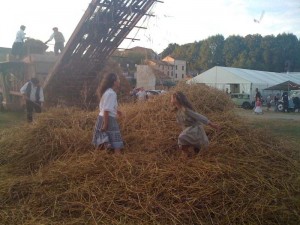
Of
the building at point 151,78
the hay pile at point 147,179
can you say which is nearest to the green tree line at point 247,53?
the building at point 151,78

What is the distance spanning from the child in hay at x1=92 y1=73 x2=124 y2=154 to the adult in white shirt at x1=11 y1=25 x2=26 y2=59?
326 inches

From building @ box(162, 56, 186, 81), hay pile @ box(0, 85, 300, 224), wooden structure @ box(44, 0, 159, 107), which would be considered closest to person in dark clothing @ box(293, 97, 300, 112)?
building @ box(162, 56, 186, 81)

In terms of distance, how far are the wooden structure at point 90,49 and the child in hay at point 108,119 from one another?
4736 millimetres

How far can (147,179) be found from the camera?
4.30m

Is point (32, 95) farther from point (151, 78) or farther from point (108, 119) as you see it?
point (151, 78)

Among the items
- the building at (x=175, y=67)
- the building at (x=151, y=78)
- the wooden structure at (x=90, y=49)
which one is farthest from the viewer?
the building at (x=175, y=67)

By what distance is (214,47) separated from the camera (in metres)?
70.1

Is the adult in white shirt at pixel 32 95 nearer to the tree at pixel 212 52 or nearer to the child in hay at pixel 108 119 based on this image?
the child in hay at pixel 108 119

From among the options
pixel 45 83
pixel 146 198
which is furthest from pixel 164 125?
pixel 45 83

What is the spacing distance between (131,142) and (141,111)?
143 cm

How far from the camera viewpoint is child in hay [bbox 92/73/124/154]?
5.07 meters

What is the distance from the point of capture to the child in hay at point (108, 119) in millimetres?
5074

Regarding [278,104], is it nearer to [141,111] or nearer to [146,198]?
[141,111]

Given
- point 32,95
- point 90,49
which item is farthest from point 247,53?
point 32,95
